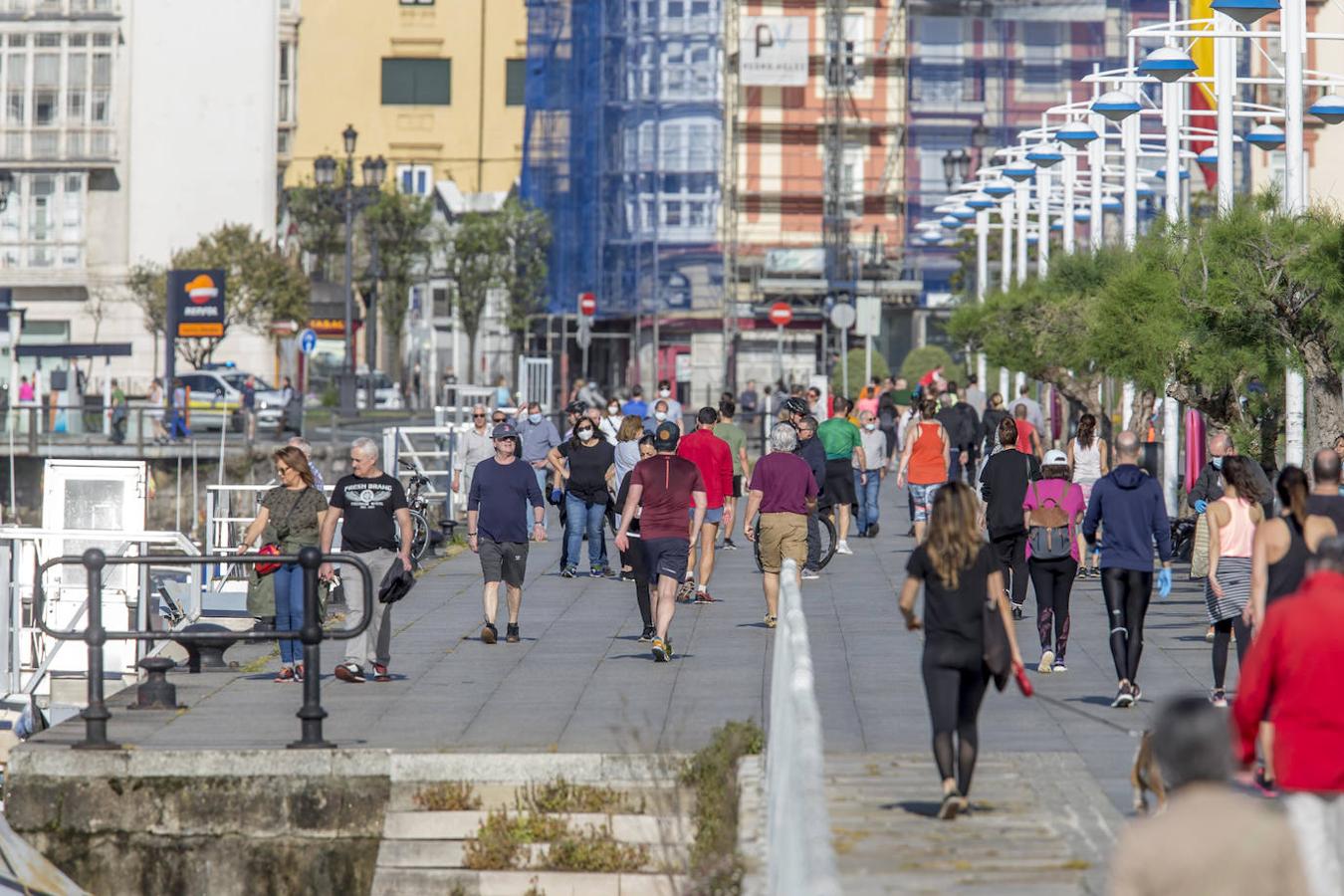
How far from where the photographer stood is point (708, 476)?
68.7ft

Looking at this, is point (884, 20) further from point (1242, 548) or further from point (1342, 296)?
point (1242, 548)

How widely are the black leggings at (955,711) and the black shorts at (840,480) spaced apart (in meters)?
13.8

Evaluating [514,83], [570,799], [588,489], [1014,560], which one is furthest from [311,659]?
[514,83]

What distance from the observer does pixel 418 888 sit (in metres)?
11.7

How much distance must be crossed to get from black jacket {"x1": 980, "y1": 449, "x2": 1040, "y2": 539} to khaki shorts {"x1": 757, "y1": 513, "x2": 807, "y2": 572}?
1549 millimetres

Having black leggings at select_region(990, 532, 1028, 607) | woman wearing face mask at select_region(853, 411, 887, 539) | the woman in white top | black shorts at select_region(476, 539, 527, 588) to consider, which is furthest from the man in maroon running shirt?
woman wearing face mask at select_region(853, 411, 887, 539)

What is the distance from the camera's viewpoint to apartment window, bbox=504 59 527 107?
90.1 m

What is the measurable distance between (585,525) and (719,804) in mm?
12499

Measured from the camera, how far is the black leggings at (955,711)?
9.64 metres

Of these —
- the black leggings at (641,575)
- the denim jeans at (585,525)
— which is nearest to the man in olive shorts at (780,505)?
the black leggings at (641,575)

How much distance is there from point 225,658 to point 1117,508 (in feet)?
24.2

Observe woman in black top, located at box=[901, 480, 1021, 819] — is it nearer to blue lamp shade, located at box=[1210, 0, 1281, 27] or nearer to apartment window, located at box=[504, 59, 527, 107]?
blue lamp shade, located at box=[1210, 0, 1281, 27]

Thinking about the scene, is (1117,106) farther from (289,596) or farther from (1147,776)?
(1147,776)

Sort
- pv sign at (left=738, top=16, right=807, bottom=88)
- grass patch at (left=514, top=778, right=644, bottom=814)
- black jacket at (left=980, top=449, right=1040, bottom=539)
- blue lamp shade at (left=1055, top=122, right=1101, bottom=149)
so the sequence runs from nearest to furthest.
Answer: grass patch at (left=514, top=778, right=644, bottom=814)
black jacket at (left=980, top=449, right=1040, bottom=539)
blue lamp shade at (left=1055, top=122, right=1101, bottom=149)
pv sign at (left=738, top=16, right=807, bottom=88)
